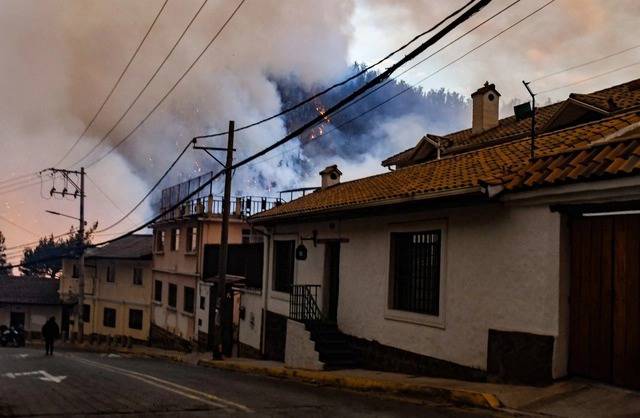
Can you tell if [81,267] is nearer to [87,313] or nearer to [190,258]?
[190,258]

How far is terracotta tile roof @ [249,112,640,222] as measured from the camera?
9922 millimetres

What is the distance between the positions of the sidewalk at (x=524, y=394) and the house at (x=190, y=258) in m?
20.3

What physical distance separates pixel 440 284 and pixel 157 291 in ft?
99.7

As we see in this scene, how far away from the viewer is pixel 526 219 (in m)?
8.97

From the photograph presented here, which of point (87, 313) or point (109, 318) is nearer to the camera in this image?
point (109, 318)

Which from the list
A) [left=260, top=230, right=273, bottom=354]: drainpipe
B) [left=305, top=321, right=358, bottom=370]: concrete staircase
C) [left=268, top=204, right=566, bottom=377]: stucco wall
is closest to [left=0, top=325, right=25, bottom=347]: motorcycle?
[left=260, top=230, right=273, bottom=354]: drainpipe

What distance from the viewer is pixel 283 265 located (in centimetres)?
1864

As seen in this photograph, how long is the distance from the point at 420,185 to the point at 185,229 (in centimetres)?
2418

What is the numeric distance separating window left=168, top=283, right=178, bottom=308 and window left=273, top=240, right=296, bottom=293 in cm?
1733

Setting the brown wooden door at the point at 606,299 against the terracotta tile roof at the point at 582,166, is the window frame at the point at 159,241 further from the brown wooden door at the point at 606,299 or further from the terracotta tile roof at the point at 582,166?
the brown wooden door at the point at 606,299

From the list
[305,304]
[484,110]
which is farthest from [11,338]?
[484,110]

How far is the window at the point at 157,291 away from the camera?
37688 mm

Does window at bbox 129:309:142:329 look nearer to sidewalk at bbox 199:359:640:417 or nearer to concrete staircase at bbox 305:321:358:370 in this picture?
concrete staircase at bbox 305:321:358:370

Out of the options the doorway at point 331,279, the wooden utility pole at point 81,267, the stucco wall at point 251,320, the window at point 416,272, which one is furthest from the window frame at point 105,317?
the window at point 416,272
